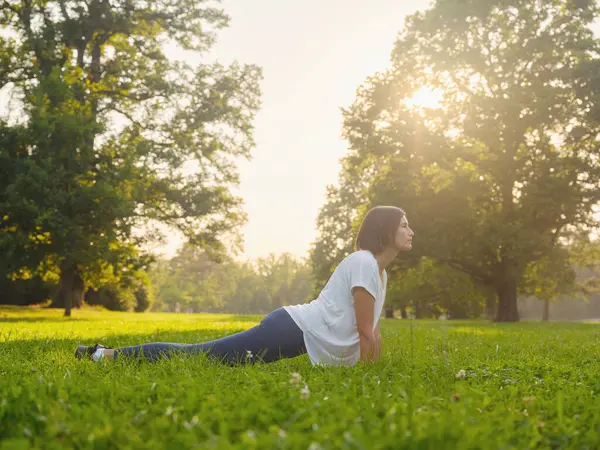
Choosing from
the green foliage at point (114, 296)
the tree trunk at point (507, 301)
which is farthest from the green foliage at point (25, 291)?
the tree trunk at point (507, 301)

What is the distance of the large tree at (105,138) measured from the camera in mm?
21609

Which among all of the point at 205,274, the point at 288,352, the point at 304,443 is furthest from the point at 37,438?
the point at 205,274

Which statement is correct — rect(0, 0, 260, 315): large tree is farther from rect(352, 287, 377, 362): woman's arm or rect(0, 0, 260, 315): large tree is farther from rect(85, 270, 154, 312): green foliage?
rect(352, 287, 377, 362): woman's arm

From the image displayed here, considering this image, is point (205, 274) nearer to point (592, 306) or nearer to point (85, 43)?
point (592, 306)

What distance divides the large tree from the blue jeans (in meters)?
16.9

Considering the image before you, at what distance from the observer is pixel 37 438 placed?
2.58 meters

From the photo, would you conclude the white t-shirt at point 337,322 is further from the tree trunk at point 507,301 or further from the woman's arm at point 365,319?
the tree trunk at point 507,301

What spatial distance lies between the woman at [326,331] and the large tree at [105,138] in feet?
56.0

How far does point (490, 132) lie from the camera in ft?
87.8

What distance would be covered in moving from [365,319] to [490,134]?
2358 cm

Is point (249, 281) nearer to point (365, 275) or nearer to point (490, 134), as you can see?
point (490, 134)

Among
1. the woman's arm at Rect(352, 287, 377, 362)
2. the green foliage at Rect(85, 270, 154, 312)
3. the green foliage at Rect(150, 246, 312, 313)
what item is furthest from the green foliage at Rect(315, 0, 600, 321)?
the green foliage at Rect(150, 246, 312, 313)

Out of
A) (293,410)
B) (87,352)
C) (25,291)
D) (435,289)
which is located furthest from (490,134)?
(25,291)

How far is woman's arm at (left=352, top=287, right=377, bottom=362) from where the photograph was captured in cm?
534
